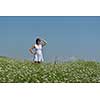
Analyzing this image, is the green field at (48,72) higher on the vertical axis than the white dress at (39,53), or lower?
lower

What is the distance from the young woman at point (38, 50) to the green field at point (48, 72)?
175mm

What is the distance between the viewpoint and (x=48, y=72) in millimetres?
9875

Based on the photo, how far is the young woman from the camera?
9804mm

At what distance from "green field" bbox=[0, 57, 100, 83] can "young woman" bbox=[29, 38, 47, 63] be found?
0.17 meters

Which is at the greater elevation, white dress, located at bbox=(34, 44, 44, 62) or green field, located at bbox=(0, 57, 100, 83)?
white dress, located at bbox=(34, 44, 44, 62)

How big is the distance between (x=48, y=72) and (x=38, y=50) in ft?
2.30

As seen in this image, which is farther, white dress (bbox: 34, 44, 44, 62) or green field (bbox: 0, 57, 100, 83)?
white dress (bbox: 34, 44, 44, 62)

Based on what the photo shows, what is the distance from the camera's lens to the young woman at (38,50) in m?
9.80
